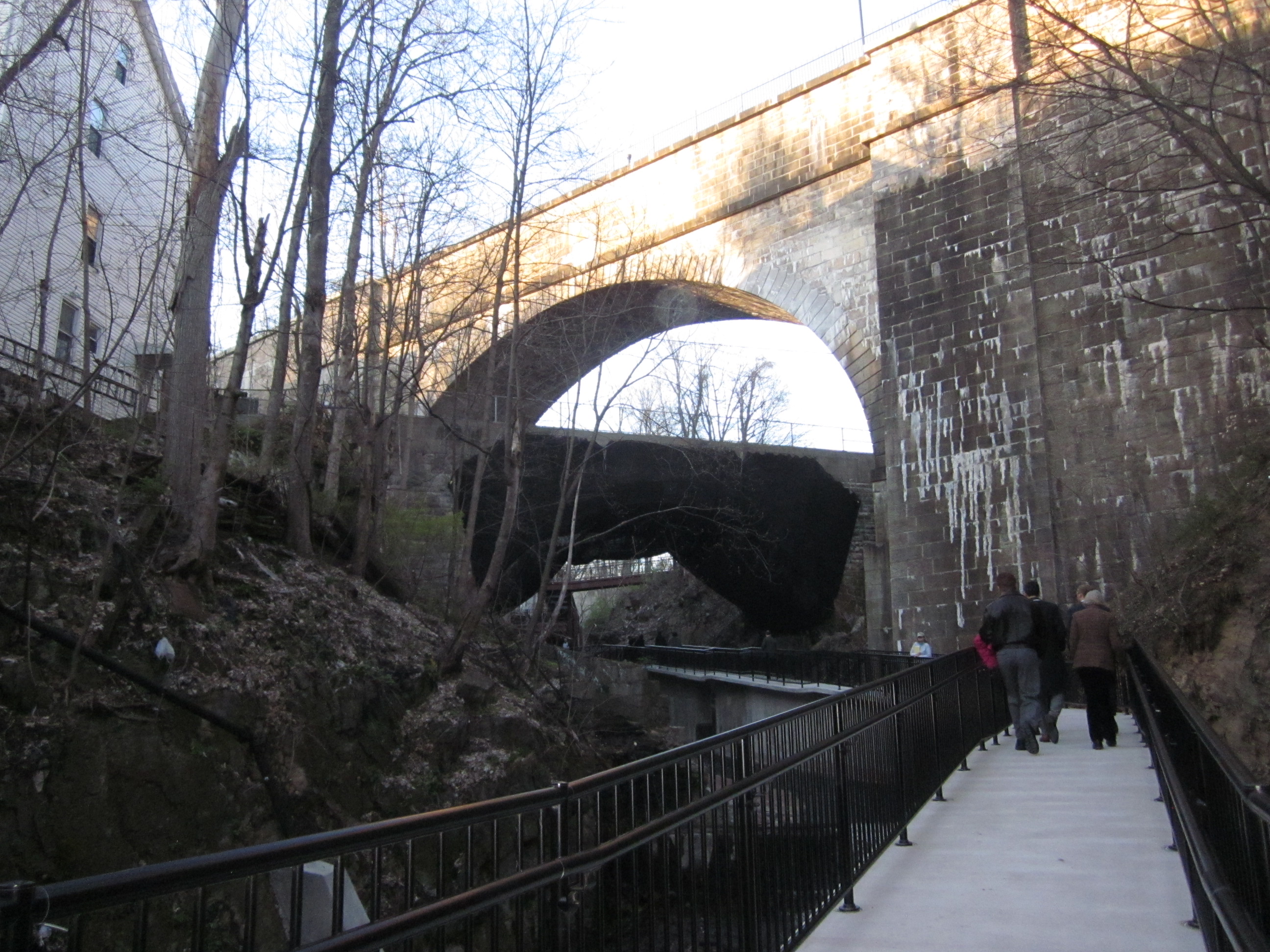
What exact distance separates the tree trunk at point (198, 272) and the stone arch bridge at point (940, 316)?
362cm

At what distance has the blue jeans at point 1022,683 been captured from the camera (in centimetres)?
842

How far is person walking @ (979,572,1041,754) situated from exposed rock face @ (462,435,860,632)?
11.0 m

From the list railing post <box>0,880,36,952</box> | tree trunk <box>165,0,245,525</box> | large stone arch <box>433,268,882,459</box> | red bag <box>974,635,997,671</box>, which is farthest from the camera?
large stone arch <box>433,268,882,459</box>

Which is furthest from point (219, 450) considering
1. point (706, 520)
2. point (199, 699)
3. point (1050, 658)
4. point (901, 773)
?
point (706, 520)

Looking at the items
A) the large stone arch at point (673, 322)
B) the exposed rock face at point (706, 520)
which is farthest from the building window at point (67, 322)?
the exposed rock face at point (706, 520)

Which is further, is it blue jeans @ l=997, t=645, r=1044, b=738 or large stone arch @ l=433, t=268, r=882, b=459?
large stone arch @ l=433, t=268, r=882, b=459

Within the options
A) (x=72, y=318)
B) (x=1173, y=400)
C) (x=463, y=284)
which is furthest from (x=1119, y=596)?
(x=72, y=318)

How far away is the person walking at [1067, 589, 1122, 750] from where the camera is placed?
861cm

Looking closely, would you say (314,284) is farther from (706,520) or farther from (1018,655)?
(706,520)

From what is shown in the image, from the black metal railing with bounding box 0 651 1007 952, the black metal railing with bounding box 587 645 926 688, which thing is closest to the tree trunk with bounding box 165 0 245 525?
the black metal railing with bounding box 0 651 1007 952

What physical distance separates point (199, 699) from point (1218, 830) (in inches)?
282

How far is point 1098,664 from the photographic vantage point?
854 centimetres

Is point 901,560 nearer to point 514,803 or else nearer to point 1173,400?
point 1173,400

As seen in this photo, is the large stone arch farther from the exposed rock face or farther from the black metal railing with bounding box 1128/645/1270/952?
the black metal railing with bounding box 1128/645/1270/952
